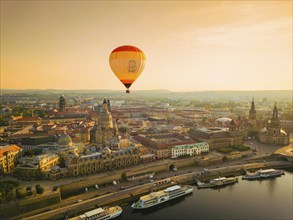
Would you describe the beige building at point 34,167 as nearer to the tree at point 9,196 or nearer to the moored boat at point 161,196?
the tree at point 9,196

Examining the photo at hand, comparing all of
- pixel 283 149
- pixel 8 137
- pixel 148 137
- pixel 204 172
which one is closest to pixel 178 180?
pixel 204 172

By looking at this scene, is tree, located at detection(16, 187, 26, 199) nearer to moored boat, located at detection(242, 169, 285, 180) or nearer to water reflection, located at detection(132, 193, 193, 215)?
water reflection, located at detection(132, 193, 193, 215)

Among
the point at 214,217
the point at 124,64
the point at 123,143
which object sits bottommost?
the point at 214,217

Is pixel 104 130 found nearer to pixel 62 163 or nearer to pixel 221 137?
pixel 62 163

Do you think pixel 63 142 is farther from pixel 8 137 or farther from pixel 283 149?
pixel 283 149

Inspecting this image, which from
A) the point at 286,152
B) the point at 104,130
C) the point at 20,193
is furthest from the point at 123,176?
the point at 286,152

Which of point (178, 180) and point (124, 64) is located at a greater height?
point (124, 64)

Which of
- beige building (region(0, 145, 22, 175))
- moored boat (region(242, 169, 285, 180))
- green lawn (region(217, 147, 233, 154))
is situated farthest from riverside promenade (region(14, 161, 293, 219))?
beige building (region(0, 145, 22, 175))
